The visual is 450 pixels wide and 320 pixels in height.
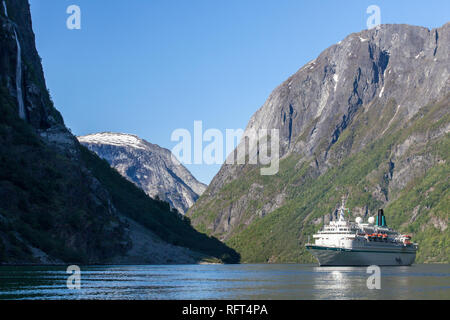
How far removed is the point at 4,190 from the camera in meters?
189

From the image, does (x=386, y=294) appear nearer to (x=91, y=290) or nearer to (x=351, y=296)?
(x=351, y=296)

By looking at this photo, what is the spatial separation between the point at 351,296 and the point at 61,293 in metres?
41.8

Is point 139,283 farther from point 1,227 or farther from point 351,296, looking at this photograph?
point 1,227

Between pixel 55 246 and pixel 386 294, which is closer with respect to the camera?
pixel 386 294

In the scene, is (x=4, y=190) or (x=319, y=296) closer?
(x=319, y=296)
